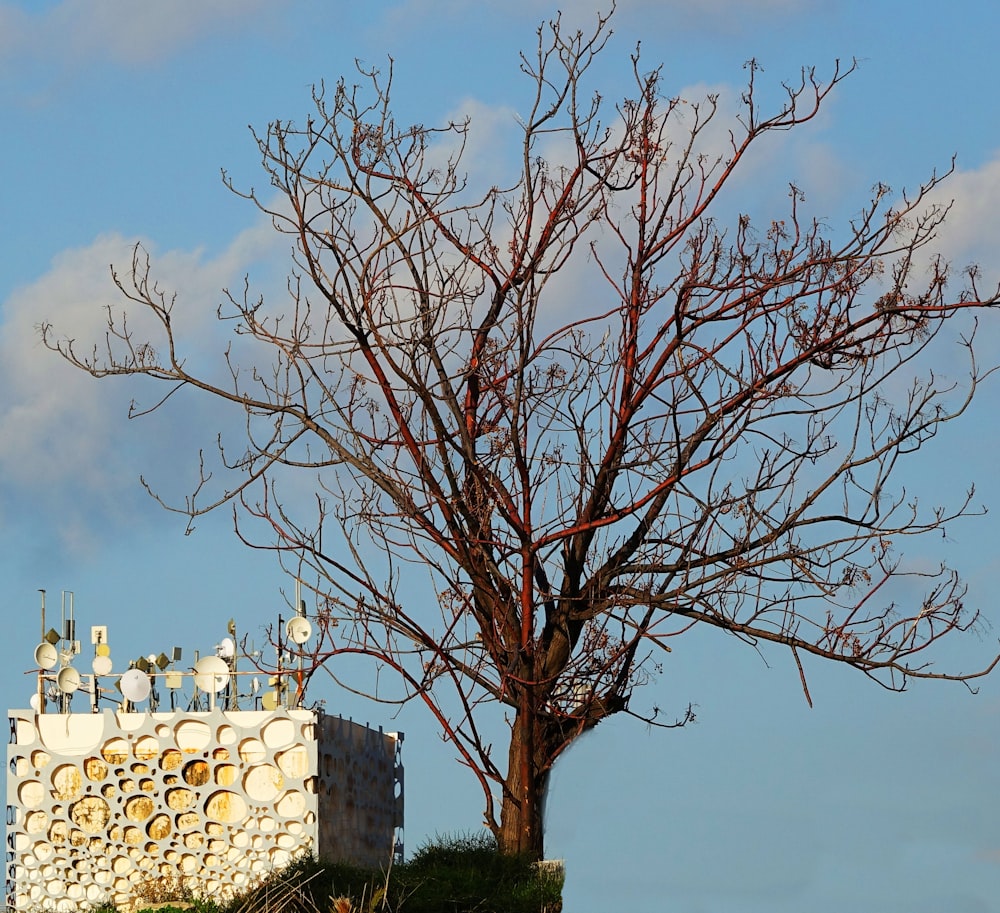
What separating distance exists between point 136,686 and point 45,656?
1.10 meters

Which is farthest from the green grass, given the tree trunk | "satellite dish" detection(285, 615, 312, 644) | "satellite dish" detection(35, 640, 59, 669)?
"satellite dish" detection(35, 640, 59, 669)

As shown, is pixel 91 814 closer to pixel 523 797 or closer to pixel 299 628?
pixel 299 628

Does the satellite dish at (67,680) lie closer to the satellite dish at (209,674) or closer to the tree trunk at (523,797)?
the satellite dish at (209,674)

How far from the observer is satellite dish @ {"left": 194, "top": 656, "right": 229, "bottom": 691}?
1551cm

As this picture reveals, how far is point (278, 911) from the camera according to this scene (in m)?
6.35

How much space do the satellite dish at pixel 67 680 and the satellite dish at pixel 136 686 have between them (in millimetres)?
599

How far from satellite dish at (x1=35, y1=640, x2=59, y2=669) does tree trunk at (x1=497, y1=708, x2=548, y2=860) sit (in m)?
10.3

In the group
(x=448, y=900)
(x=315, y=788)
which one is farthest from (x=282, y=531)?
(x=315, y=788)

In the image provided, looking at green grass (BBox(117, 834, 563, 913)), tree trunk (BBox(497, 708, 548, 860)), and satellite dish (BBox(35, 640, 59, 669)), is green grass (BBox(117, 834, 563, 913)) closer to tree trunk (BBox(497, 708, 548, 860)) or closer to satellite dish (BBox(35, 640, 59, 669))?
tree trunk (BBox(497, 708, 548, 860))

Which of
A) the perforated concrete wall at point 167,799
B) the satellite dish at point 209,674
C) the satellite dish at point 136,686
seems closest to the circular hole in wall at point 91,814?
the perforated concrete wall at point 167,799

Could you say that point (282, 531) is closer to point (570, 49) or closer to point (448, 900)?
point (448, 900)

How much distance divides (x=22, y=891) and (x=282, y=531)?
10.6m

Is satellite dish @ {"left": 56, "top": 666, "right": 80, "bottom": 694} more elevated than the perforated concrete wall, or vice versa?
satellite dish @ {"left": 56, "top": 666, "right": 80, "bottom": 694}

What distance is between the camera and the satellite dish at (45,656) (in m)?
15.9
